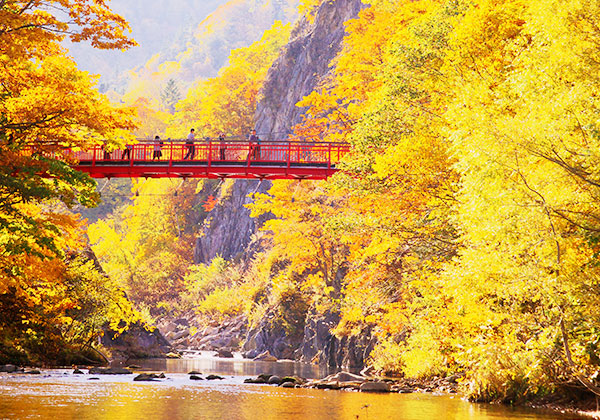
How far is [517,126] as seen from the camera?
12.4 m

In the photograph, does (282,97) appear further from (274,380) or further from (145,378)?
(145,378)

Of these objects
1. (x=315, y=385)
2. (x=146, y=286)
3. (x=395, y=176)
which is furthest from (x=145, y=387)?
(x=146, y=286)

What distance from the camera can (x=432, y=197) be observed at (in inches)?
768

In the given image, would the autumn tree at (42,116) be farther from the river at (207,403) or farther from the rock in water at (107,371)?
the rock in water at (107,371)

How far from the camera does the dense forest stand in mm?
12078

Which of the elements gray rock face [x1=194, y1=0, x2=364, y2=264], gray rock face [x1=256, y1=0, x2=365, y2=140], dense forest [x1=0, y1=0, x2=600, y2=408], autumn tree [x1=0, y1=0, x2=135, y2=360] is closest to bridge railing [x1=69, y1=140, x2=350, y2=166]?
dense forest [x1=0, y1=0, x2=600, y2=408]

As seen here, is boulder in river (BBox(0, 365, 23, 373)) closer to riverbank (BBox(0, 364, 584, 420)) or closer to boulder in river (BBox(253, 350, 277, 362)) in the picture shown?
riverbank (BBox(0, 364, 584, 420))

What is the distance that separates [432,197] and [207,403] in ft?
28.3

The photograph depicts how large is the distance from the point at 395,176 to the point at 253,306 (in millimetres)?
24567

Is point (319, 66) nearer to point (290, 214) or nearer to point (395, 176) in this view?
point (290, 214)

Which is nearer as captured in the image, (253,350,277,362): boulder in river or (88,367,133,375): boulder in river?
(88,367,133,375): boulder in river

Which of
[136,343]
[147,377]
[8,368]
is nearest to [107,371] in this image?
[147,377]

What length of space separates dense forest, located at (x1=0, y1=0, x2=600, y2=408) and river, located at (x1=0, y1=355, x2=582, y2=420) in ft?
4.51

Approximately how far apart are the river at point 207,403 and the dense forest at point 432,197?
137 cm
